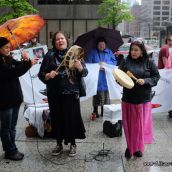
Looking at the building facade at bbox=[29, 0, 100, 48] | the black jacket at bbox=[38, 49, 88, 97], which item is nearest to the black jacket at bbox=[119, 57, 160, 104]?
the black jacket at bbox=[38, 49, 88, 97]

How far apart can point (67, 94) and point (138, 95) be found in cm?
96

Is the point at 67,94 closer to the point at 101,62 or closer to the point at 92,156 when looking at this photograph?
the point at 92,156

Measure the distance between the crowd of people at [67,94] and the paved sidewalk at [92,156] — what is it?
0.53 feet

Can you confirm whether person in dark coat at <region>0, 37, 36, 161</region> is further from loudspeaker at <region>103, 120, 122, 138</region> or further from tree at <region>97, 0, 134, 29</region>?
tree at <region>97, 0, 134, 29</region>

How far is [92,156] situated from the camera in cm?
523

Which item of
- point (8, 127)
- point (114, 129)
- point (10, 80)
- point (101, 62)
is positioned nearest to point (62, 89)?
point (10, 80)

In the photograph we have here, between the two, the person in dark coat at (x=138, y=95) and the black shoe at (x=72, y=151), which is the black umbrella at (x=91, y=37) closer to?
the person in dark coat at (x=138, y=95)

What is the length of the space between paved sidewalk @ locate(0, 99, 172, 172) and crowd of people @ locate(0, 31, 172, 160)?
0.53 ft

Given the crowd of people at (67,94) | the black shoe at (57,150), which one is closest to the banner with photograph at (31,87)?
the black shoe at (57,150)

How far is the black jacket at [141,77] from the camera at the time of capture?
489cm

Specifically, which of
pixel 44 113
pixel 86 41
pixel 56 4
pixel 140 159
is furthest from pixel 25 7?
pixel 56 4

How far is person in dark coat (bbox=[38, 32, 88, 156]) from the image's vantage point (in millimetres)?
4941

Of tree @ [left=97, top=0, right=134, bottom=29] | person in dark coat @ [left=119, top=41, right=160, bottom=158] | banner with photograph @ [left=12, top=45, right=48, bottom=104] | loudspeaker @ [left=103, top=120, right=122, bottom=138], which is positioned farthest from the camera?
tree @ [left=97, top=0, right=134, bottom=29]

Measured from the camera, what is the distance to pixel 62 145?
18.1 ft
